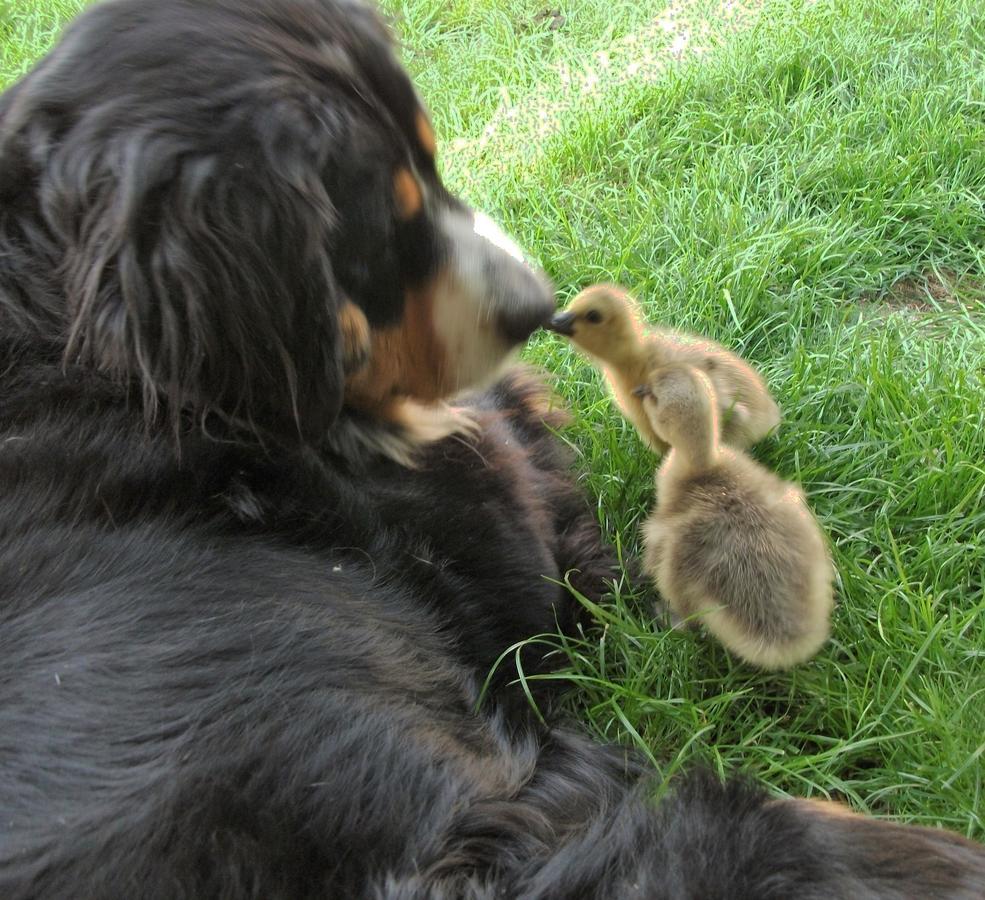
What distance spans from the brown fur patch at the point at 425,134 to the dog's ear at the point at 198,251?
12.5 inches

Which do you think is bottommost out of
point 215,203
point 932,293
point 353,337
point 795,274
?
point 932,293

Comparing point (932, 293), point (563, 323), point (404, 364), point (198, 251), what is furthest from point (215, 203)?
point (932, 293)

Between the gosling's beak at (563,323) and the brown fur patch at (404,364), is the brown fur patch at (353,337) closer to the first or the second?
the brown fur patch at (404,364)

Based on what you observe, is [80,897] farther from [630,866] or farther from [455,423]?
[455,423]

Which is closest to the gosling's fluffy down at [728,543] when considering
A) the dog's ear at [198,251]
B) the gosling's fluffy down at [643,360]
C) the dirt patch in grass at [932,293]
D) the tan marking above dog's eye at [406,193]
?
the gosling's fluffy down at [643,360]

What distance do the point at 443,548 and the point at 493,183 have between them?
1995mm

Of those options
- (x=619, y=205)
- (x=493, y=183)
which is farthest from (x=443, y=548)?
(x=493, y=183)

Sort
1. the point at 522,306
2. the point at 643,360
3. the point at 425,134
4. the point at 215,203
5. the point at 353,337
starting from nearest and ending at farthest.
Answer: the point at 215,203, the point at 353,337, the point at 425,134, the point at 522,306, the point at 643,360

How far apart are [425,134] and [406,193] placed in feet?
0.65

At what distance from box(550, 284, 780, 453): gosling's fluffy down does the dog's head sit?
56 cm

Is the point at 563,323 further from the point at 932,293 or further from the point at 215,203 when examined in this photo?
the point at 932,293

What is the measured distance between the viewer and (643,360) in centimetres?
221

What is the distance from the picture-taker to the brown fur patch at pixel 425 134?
1.85 metres

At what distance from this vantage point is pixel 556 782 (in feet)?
5.53
